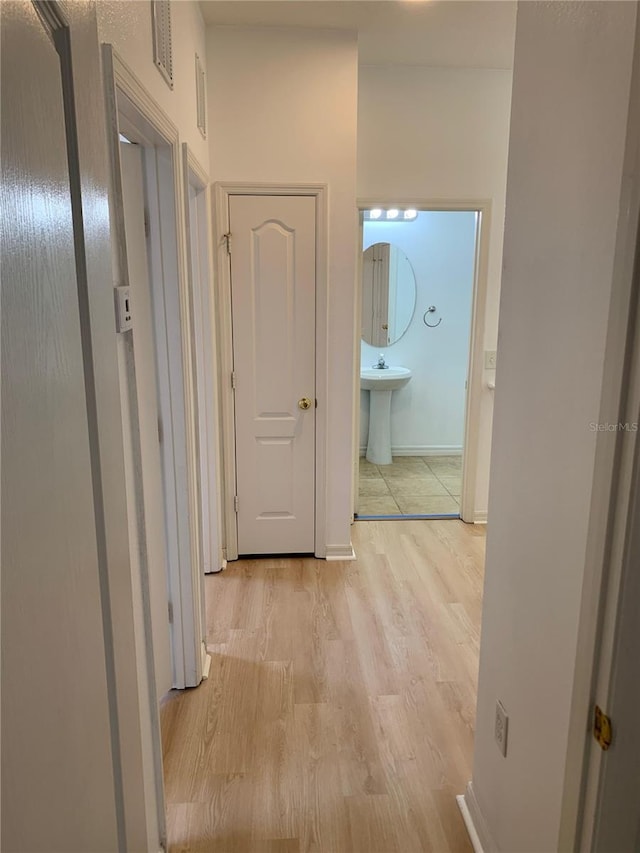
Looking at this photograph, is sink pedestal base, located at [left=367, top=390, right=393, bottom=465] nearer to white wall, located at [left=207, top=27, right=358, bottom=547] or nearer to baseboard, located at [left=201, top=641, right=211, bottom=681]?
white wall, located at [left=207, top=27, right=358, bottom=547]

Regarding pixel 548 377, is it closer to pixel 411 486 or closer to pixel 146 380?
pixel 146 380

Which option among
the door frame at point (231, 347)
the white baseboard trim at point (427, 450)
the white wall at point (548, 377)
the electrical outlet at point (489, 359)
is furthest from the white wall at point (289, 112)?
the white baseboard trim at point (427, 450)

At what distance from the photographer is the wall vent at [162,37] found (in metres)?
1.63

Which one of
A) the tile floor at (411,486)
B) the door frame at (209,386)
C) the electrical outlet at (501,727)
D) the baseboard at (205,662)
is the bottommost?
the baseboard at (205,662)

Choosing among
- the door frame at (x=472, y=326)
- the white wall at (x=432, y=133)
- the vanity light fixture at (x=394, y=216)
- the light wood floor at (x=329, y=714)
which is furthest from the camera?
the vanity light fixture at (x=394, y=216)

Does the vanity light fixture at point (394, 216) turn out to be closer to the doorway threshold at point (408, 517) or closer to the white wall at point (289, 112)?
the white wall at point (289, 112)

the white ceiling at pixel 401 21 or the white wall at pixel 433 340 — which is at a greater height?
the white ceiling at pixel 401 21

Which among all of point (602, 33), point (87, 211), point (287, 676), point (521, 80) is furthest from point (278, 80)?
point (287, 676)

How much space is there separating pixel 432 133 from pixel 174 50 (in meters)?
2.09

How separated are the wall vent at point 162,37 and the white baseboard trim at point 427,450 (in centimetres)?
430

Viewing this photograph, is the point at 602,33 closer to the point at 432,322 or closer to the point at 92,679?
the point at 92,679

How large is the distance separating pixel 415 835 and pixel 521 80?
2.09 metres

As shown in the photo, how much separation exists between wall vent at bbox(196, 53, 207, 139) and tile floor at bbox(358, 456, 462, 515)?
109 inches

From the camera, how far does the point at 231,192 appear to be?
3080 millimetres
